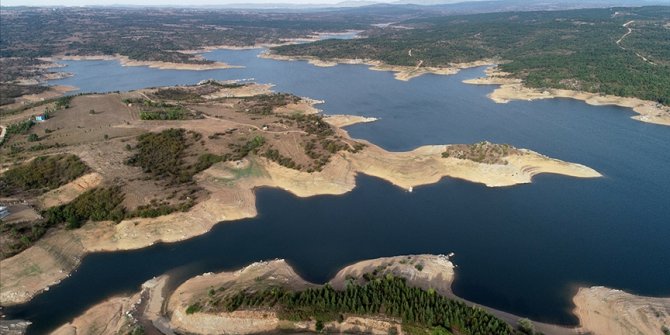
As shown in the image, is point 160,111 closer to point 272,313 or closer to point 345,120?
point 345,120

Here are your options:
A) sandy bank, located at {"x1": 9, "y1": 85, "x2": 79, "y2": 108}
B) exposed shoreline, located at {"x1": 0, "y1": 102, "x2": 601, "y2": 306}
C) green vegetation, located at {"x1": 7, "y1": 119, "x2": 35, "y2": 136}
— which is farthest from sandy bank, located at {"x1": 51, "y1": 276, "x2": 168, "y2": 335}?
sandy bank, located at {"x1": 9, "y1": 85, "x2": 79, "y2": 108}

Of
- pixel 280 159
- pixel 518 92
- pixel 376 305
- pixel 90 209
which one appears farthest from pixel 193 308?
pixel 518 92

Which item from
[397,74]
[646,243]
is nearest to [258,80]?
[397,74]

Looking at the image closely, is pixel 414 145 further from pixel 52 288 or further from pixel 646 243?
pixel 52 288

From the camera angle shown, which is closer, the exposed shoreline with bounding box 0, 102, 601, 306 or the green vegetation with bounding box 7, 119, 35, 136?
the exposed shoreline with bounding box 0, 102, 601, 306

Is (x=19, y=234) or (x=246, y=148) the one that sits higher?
(x=246, y=148)

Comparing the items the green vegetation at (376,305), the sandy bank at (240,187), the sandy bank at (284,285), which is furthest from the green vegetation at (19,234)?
the green vegetation at (376,305)

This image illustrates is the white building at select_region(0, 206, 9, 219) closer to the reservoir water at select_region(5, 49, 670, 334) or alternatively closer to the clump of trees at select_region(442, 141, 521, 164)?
the reservoir water at select_region(5, 49, 670, 334)
